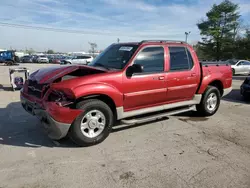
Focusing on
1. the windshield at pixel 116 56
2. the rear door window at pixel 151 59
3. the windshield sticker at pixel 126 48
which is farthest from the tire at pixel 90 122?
the windshield sticker at pixel 126 48

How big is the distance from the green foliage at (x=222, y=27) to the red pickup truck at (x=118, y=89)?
116 ft

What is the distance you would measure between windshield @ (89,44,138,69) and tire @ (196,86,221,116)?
244 centimetres

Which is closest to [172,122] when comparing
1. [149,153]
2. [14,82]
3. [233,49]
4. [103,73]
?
[149,153]

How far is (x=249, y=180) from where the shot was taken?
3.05 metres

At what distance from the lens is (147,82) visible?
14.9 ft

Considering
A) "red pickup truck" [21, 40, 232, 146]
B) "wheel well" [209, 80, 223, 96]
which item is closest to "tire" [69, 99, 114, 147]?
"red pickup truck" [21, 40, 232, 146]

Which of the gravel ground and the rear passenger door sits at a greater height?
the rear passenger door

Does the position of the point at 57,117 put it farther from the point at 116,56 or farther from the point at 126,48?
the point at 126,48

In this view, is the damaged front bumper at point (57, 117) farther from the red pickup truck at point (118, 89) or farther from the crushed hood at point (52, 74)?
the crushed hood at point (52, 74)

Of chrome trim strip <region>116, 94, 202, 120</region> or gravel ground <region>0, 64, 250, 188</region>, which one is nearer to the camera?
gravel ground <region>0, 64, 250, 188</region>

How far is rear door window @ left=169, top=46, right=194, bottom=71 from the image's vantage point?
5090 mm

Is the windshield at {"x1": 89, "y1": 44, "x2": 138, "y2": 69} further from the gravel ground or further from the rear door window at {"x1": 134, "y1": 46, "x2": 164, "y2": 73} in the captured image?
the gravel ground

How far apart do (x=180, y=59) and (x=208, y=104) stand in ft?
5.32

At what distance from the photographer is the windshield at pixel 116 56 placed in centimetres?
456
